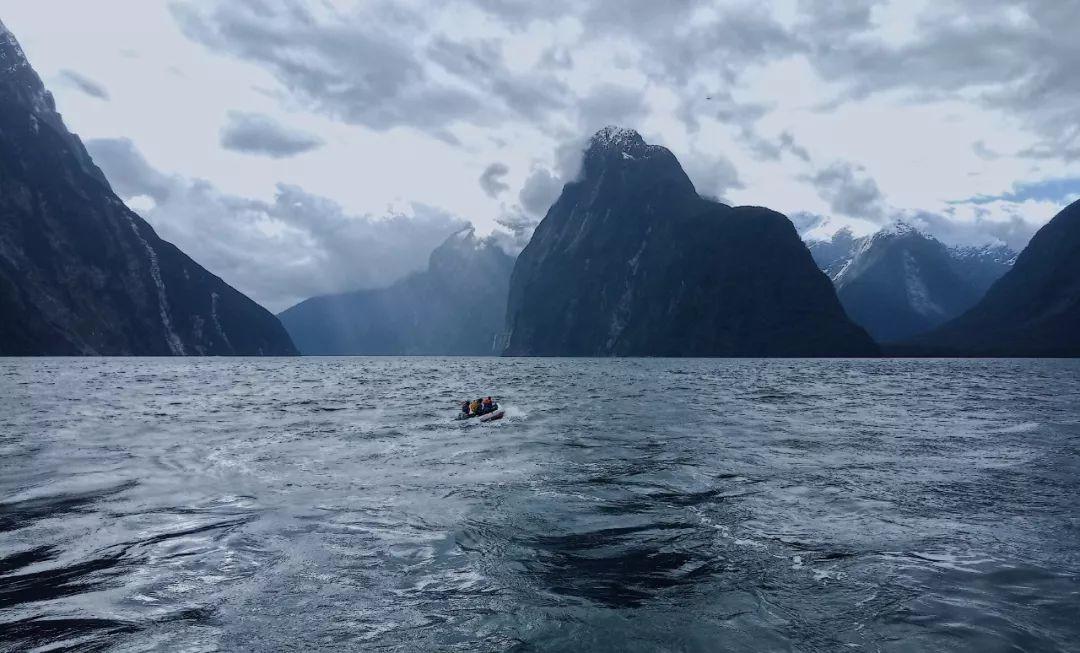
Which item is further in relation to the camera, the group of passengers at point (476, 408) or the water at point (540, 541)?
the group of passengers at point (476, 408)

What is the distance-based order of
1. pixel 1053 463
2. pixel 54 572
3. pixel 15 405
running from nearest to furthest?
pixel 54 572 → pixel 1053 463 → pixel 15 405

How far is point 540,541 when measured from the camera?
50.1 ft

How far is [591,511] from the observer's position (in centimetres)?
1811

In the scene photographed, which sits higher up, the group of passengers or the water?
the group of passengers

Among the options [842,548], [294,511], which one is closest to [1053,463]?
[842,548]

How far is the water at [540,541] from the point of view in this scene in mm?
10305

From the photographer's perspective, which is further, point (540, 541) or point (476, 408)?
point (476, 408)

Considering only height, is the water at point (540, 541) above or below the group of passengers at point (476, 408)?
below

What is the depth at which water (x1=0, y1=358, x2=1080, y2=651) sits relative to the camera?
10305 millimetres

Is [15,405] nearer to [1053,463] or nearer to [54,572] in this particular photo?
[54,572]

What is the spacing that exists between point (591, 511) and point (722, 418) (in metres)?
26.1

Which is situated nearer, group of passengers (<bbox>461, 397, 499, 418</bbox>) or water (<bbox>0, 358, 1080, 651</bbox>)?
water (<bbox>0, 358, 1080, 651</bbox>)

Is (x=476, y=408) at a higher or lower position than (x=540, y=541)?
higher

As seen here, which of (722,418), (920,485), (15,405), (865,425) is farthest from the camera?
(15,405)
